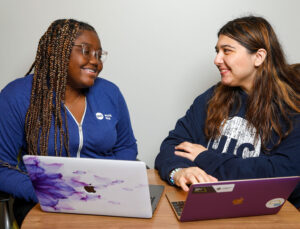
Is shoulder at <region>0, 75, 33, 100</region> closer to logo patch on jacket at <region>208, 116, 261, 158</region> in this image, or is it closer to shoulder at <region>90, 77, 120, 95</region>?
shoulder at <region>90, 77, 120, 95</region>

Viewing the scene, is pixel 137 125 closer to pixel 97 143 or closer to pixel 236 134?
pixel 97 143

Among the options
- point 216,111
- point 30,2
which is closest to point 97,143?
point 216,111

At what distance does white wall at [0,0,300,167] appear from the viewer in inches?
82.6

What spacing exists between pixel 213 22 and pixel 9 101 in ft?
4.71

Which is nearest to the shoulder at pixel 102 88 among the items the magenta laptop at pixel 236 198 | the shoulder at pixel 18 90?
the shoulder at pixel 18 90

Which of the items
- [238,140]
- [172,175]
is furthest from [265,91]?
[172,175]

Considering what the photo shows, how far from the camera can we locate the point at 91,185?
37.4 inches

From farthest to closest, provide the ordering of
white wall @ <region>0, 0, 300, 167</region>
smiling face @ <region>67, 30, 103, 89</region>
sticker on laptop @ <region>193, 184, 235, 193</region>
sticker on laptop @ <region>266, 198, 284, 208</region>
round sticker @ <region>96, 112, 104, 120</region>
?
white wall @ <region>0, 0, 300, 167</region> < round sticker @ <region>96, 112, 104, 120</region> < smiling face @ <region>67, 30, 103, 89</region> < sticker on laptop @ <region>266, 198, 284, 208</region> < sticker on laptop @ <region>193, 184, 235, 193</region>

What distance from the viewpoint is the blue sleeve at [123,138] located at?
1804mm

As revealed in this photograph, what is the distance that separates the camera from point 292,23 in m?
2.22

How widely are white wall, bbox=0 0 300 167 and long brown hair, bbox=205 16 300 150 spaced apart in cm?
56

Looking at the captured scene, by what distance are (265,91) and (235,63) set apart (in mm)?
211

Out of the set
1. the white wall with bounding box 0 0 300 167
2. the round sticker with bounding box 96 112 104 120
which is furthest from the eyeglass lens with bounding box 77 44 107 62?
the white wall with bounding box 0 0 300 167

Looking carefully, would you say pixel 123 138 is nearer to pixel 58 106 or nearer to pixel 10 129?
pixel 58 106
